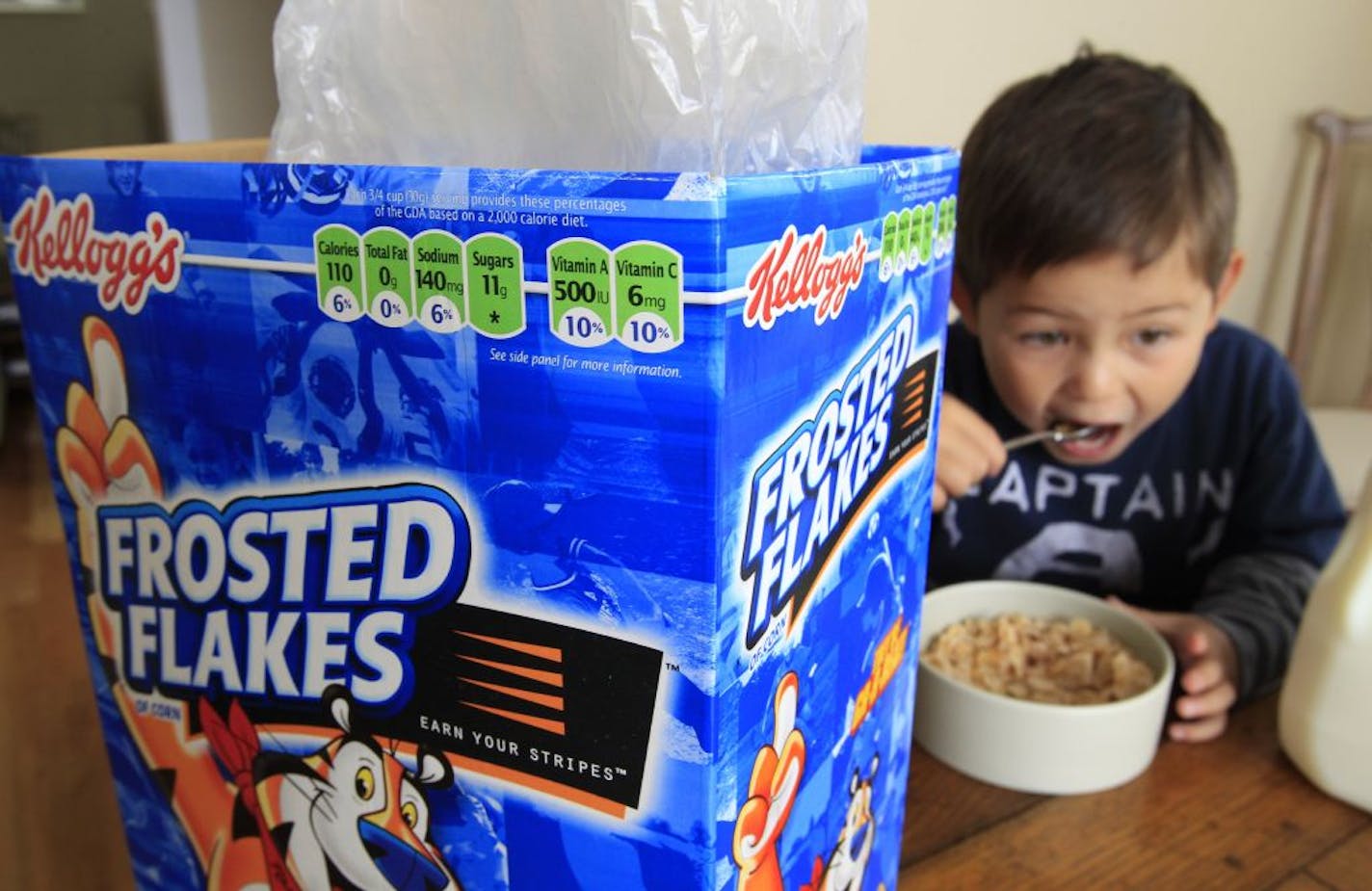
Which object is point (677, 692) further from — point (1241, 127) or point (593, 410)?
point (1241, 127)

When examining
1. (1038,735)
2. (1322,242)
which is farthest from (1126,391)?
(1322,242)

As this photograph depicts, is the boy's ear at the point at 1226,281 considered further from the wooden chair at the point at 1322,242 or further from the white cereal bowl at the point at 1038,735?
the wooden chair at the point at 1322,242

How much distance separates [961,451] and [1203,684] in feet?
0.81

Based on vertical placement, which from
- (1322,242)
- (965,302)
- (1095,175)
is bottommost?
(1322,242)

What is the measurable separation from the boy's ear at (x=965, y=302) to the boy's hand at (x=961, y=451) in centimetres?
16

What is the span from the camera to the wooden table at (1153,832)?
1.63 feet

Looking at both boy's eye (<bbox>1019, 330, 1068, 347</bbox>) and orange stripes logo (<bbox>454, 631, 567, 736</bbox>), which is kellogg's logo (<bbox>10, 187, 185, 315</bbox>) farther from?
boy's eye (<bbox>1019, 330, 1068, 347</bbox>)

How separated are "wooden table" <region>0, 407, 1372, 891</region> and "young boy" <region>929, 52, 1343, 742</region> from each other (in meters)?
0.07

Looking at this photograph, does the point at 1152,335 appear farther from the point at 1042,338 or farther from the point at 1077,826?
the point at 1077,826

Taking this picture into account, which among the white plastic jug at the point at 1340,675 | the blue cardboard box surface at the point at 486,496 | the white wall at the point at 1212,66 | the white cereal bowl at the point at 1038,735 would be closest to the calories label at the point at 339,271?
the blue cardboard box surface at the point at 486,496

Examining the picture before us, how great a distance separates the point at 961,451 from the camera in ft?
2.64

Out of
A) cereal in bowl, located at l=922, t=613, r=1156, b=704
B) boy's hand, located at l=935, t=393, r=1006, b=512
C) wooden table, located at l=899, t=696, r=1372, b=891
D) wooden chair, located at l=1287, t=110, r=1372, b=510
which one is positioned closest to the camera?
Result: wooden table, located at l=899, t=696, r=1372, b=891

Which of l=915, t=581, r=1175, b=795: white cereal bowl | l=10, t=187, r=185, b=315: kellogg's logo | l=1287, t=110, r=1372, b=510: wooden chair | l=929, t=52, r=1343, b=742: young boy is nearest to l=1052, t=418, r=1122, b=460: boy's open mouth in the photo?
l=929, t=52, r=1343, b=742: young boy

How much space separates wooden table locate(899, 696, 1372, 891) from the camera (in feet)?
1.63
